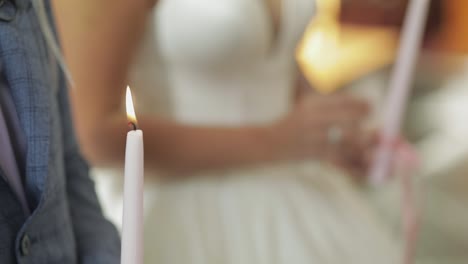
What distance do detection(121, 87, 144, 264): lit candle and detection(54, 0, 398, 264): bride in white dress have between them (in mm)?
302

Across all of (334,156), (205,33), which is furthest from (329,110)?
(205,33)

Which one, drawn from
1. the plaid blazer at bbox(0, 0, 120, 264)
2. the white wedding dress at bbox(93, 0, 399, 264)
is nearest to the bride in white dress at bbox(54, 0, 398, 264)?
the white wedding dress at bbox(93, 0, 399, 264)

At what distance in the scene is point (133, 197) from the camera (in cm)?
19

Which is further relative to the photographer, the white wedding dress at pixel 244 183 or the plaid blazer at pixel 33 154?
the white wedding dress at pixel 244 183

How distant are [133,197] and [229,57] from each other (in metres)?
0.48

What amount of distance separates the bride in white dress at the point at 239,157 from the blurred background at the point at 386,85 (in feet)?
0.08

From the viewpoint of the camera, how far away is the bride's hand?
65 cm

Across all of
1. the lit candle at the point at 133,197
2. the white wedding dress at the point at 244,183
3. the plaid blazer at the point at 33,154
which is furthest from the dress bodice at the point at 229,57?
the lit candle at the point at 133,197

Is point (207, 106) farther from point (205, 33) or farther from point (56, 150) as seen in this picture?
point (56, 150)

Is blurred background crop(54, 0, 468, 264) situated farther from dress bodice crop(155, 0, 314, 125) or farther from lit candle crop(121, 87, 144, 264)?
lit candle crop(121, 87, 144, 264)

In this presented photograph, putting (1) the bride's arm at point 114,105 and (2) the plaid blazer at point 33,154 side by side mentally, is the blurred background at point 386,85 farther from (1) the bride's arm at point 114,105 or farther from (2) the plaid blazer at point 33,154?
(2) the plaid blazer at point 33,154

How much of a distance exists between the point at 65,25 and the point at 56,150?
0.93 ft

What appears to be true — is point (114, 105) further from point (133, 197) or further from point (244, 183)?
point (133, 197)

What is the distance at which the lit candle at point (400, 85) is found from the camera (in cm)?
47
